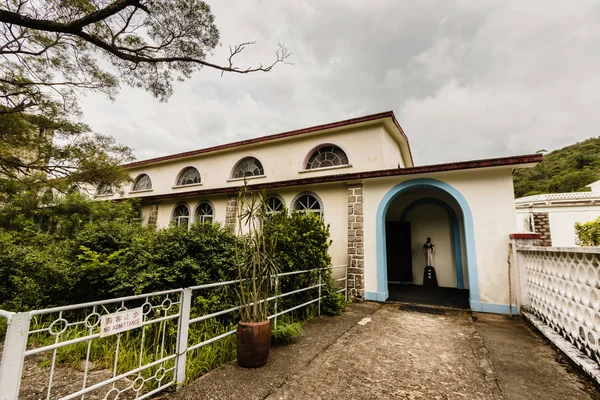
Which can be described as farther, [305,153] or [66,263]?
[305,153]

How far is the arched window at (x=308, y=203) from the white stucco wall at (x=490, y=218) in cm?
333

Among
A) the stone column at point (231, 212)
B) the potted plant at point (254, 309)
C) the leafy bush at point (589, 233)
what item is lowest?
the potted plant at point (254, 309)

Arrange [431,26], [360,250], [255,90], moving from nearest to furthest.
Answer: [360,250]
[431,26]
[255,90]

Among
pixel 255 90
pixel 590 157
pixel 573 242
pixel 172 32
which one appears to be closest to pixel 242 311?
pixel 172 32

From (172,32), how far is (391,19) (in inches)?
217

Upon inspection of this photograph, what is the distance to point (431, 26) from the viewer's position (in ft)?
22.9

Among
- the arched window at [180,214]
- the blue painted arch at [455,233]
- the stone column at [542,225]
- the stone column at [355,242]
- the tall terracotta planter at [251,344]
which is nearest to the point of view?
the tall terracotta planter at [251,344]

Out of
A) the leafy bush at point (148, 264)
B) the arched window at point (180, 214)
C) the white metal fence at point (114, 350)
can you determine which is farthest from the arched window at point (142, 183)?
the white metal fence at point (114, 350)

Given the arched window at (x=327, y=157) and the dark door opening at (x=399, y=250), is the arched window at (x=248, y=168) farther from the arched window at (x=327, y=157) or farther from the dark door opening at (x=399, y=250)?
the dark door opening at (x=399, y=250)

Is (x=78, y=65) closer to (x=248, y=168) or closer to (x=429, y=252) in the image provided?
(x=248, y=168)

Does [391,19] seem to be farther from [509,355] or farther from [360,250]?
[509,355]

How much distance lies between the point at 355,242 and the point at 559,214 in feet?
38.9

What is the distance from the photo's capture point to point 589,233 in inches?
378

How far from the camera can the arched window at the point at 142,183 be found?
14605mm
